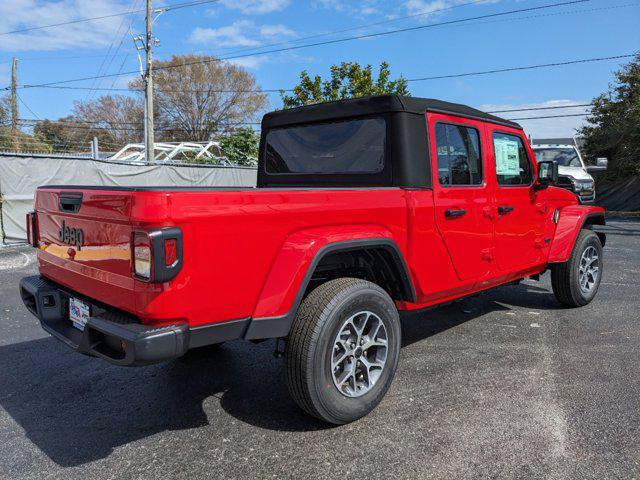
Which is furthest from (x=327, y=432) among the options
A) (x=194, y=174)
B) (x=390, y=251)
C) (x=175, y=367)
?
(x=194, y=174)

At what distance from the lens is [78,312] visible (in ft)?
9.43

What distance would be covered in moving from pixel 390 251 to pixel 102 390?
2219 millimetres

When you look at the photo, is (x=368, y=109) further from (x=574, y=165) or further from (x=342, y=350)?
(x=574, y=165)

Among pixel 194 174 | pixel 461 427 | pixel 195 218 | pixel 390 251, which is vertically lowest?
pixel 461 427

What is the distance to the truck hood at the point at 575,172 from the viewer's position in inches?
536

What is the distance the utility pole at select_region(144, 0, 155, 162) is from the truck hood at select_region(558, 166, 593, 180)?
14.3 meters

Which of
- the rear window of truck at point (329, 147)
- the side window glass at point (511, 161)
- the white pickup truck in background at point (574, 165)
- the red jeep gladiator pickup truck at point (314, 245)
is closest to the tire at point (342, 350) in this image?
the red jeep gladiator pickup truck at point (314, 245)

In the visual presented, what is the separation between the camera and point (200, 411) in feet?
10.5

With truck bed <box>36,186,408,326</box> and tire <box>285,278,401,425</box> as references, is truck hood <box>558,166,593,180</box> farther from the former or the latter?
truck bed <box>36,186,408,326</box>

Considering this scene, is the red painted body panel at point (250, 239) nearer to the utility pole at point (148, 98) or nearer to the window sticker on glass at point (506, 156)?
the window sticker on glass at point (506, 156)

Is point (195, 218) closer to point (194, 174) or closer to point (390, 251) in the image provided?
point (390, 251)

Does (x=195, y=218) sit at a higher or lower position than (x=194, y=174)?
lower

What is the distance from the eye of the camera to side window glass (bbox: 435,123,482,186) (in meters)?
3.65

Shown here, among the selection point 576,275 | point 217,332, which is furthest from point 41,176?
point 576,275
